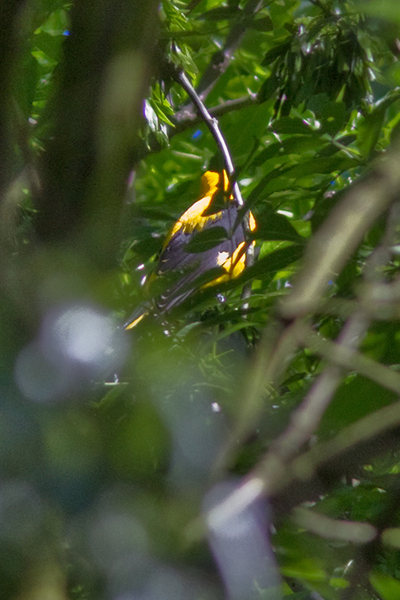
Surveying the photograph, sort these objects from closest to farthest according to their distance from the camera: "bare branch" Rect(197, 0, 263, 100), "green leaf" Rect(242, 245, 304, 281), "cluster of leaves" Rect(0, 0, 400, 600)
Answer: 1. "cluster of leaves" Rect(0, 0, 400, 600)
2. "green leaf" Rect(242, 245, 304, 281)
3. "bare branch" Rect(197, 0, 263, 100)

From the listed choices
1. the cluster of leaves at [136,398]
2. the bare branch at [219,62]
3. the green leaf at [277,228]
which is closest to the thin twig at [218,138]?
the green leaf at [277,228]

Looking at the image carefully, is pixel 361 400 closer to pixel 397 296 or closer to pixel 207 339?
pixel 397 296

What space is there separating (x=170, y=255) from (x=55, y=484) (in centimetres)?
79

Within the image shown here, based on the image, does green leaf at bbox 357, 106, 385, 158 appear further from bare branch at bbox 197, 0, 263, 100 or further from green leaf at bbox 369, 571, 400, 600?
bare branch at bbox 197, 0, 263, 100

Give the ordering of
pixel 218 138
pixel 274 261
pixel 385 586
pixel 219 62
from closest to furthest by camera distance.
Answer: pixel 385 586 → pixel 274 261 → pixel 218 138 → pixel 219 62

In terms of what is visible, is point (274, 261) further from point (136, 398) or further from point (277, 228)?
point (136, 398)

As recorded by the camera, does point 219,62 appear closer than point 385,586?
No

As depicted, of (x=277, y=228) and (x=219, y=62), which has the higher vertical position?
(x=277, y=228)

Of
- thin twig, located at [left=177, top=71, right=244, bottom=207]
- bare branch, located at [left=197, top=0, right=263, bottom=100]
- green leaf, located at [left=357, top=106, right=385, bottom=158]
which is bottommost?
bare branch, located at [left=197, top=0, right=263, bottom=100]

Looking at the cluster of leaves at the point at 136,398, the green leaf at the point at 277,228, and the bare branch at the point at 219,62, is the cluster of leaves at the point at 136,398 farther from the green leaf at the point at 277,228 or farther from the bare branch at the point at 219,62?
the bare branch at the point at 219,62

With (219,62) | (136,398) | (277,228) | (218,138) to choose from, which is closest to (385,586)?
(136,398)

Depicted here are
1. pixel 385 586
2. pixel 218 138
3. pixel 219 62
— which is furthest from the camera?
pixel 219 62

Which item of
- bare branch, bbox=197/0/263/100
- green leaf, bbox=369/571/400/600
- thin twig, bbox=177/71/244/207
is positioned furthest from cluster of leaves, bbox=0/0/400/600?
bare branch, bbox=197/0/263/100

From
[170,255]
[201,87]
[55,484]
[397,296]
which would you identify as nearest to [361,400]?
[397,296]
